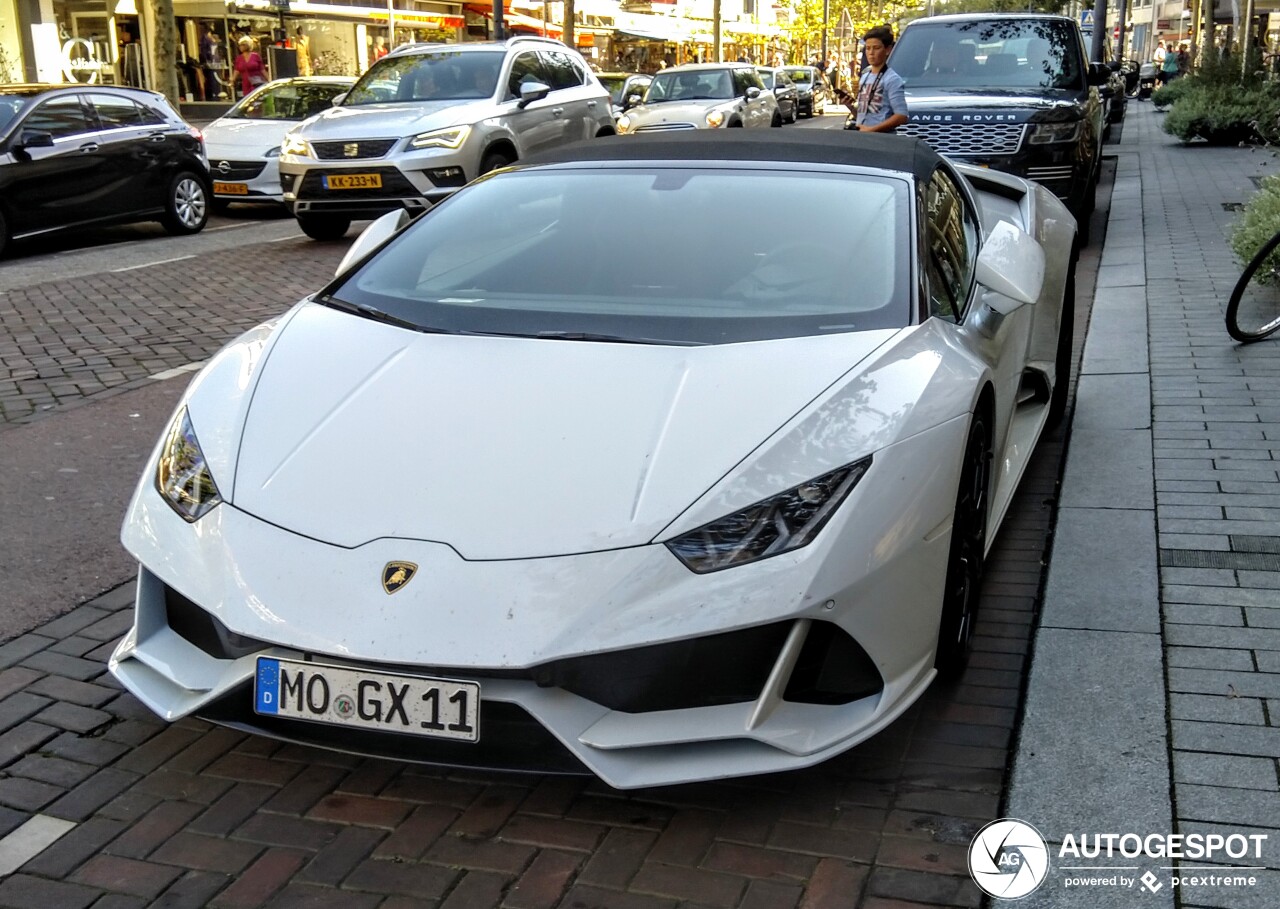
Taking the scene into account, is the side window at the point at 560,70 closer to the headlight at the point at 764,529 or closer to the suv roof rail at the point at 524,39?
the suv roof rail at the point at 524,39

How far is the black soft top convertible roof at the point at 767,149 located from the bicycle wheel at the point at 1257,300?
3.08m

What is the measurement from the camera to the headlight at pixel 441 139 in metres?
13.0

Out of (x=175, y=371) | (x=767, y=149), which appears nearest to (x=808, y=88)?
(x=175, y=371)

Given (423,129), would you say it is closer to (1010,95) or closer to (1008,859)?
(1010,95)

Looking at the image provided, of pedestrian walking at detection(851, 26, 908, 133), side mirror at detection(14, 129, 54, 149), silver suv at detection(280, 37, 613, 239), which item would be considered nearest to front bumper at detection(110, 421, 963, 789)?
pedestrian walking at detection(851, 26, 908, 133)

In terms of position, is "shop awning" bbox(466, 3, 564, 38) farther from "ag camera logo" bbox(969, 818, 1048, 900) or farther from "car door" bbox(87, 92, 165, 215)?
"ag camera logo" bbox(969, 818, 1048, 900)

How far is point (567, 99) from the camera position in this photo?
1516cm

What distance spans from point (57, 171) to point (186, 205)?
1684mm

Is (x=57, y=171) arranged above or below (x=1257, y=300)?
above

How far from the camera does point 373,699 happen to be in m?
2.84

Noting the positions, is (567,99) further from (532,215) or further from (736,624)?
(736,624)

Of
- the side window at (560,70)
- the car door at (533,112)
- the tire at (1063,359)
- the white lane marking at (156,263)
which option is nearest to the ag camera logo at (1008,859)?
the tire at (1063,359)

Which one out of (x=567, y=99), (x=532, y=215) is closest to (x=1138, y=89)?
(x=567, y=99)

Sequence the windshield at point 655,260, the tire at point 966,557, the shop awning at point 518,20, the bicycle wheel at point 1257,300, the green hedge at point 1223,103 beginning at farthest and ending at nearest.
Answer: the shop awning at point 518,20
the green hedge at point 1223,103
the bicycle wheel at point 1257,300
the windshield at point 655,260
the tire at point 966,557
